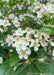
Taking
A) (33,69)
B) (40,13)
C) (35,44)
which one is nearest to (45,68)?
(33,69)

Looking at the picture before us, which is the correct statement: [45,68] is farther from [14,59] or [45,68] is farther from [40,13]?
[40,13]

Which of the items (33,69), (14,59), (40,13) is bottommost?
(33,69)

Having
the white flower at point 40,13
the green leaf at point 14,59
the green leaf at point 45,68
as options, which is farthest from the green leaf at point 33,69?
the white flower at point 40,13

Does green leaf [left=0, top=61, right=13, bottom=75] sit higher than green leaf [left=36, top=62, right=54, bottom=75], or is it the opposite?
green leaf [left=0, top=61, right=13, bottom=75]

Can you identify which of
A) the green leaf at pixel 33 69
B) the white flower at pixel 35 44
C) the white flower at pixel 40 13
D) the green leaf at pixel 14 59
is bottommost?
the green leaf at pixel 33 69

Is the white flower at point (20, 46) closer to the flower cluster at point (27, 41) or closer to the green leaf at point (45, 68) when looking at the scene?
the flower cluster at point (27, 41)

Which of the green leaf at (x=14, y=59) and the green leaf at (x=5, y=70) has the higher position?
the green leaf at (x=14, y=59)

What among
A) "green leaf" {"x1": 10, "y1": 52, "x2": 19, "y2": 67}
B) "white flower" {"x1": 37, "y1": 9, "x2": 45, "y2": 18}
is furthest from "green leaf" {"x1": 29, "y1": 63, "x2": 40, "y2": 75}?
"white flower" {"x1": 37, "y1": 9, "x2": 45, "y2": 18}

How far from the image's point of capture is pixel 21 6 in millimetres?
1435

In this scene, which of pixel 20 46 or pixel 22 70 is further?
pixel 22 70

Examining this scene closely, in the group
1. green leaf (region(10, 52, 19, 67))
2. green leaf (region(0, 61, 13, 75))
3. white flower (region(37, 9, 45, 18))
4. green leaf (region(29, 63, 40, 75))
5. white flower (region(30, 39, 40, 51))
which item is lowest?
green leaf (region(29, 63, 40, 75))

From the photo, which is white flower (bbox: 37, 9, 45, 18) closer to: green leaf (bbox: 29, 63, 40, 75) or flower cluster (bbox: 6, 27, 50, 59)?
flower cluster (bbox: 6, 27, 50, 59)

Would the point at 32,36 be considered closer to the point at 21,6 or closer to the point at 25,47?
the point at 25,47

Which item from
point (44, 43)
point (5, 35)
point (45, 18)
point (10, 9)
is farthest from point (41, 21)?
point (10, 9)
